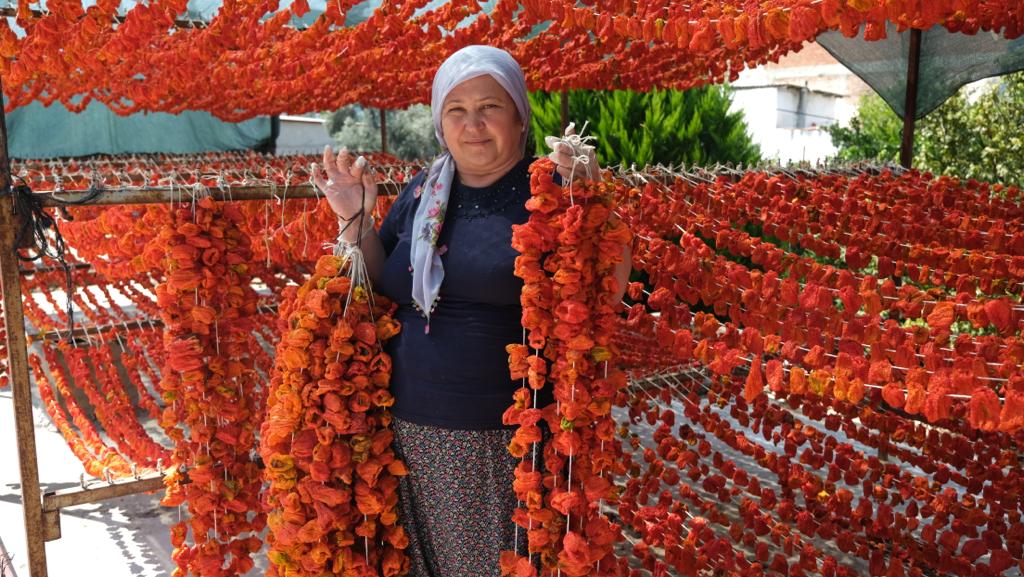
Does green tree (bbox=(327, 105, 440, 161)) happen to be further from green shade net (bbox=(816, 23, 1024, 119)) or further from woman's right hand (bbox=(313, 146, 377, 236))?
woman's right hand (bbox=(313, 146, 377, 236))

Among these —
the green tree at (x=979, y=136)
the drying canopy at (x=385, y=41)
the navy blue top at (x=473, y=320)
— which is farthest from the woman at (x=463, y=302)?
the green tree at (x=979, y=136)

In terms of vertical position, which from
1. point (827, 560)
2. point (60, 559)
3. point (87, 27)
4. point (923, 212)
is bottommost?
point (60, 559)

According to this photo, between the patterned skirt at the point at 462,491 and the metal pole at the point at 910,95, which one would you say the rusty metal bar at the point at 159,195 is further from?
the metal pole at the point at 910,95

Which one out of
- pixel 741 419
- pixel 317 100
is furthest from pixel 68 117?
pixel 741 419

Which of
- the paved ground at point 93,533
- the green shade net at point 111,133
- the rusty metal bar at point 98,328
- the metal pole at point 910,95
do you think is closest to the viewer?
the paved ground at point 93,533

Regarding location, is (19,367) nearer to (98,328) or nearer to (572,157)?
(572,157)

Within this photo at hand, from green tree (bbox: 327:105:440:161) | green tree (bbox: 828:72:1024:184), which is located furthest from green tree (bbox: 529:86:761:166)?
green tree (bbox: 327:105:440:161)

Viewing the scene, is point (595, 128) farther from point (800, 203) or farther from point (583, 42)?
point (800, 203)

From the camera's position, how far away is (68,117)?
8430 mm

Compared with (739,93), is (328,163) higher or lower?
lower

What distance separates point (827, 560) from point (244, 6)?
2852 millimetres

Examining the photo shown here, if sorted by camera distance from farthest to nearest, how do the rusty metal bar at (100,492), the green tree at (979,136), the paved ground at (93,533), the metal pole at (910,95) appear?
1. the green tree at (979,136)
2. the metal pole at (910,95)
3. the paved ground at (93,533)
4. the rusty metal bar at (100,492)

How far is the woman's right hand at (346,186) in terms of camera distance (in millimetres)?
1789

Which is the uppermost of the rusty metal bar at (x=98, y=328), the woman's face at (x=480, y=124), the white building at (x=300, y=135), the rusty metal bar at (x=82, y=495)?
the white building at (x=300, y=135)
